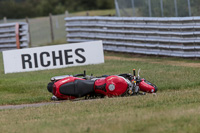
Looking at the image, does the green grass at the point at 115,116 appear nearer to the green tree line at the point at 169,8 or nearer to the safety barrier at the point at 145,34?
the safety barrier at the point at 145,34

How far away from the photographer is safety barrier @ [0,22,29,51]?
26250 mm

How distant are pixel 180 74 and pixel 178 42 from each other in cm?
470

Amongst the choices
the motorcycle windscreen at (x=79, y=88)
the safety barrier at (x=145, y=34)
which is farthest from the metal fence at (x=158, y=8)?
the motorcycle windscreen at (x=79, y=88)

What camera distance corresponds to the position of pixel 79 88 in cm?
1091

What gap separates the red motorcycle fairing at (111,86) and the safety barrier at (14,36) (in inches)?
628

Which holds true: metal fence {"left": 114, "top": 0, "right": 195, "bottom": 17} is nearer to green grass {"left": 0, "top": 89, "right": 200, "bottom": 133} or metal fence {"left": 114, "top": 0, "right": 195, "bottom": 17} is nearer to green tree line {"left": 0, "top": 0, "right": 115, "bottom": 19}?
green grass {"left": 0, "top": 89, "right": 200, "bottom": 133}

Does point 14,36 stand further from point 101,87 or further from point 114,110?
point 114,110

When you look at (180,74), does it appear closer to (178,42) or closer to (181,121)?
(178,42)

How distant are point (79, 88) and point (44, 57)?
655cm

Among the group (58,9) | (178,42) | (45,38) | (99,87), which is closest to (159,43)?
(178,42)

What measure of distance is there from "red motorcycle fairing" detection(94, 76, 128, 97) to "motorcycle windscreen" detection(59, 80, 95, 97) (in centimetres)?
15

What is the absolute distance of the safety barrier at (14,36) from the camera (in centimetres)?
2625

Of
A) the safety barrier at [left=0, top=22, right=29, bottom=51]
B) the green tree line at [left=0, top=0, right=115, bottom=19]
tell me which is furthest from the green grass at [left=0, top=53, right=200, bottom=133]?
the green tree line at [left=0, top=0, right=115, bottom=19]

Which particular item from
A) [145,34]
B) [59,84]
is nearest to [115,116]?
[59,84]
